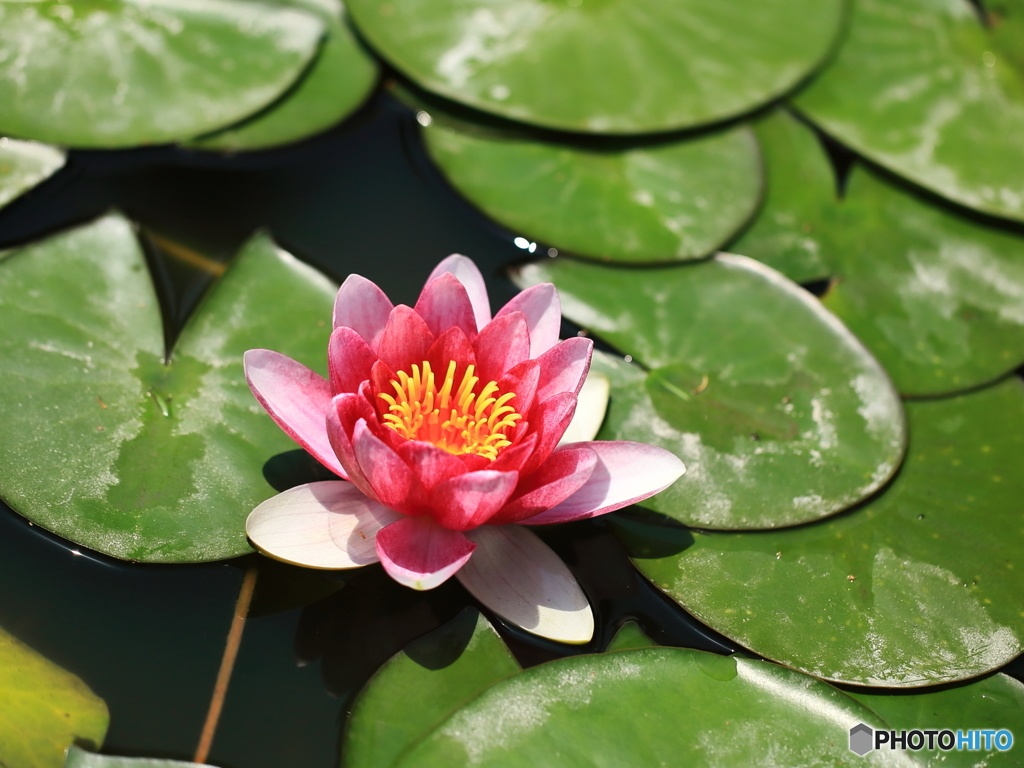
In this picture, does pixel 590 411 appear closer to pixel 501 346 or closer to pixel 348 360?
pixel 501 346

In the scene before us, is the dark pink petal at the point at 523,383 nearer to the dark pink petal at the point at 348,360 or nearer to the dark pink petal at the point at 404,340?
the dark pink petal at the point at 404,340

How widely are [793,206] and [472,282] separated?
5.44 ft

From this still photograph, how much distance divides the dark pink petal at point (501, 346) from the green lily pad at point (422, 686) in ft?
2.11

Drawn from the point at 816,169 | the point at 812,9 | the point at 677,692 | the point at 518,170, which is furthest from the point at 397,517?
the point at 812,9

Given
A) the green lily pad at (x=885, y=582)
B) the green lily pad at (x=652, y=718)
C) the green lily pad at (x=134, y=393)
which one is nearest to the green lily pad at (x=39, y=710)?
the green lily pad at (x=134, y=393)

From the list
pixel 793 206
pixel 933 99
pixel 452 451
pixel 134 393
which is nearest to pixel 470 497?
pixel 452 451

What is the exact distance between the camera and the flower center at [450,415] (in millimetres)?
1820

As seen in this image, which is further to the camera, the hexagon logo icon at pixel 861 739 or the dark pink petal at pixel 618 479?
the dark pink petal at pixel 618 479

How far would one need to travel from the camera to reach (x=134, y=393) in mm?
2029

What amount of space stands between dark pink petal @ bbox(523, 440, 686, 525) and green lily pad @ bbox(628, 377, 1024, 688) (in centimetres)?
30

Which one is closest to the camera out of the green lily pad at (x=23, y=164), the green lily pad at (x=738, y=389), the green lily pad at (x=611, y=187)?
the green lily pad at (x=738, y=389)

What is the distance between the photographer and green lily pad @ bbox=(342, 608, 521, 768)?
5.43ft

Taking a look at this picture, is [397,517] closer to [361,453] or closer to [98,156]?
[361,453]

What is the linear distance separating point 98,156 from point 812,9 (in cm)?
326
